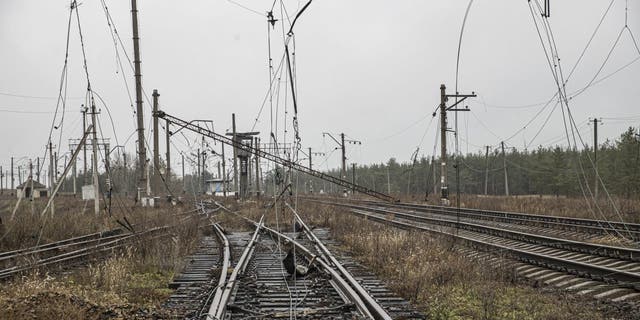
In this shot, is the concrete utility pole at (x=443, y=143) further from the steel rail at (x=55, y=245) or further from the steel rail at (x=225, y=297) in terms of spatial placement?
the steel rail at (x=225, y=297)

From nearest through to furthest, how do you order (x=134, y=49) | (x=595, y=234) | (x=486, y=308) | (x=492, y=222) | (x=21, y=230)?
(x=486, y=308)
(x=21, y=230)
(x=595, y=234)
(x=492, y=222)
(x=134, y=49)

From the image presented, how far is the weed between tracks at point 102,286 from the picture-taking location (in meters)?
6.41

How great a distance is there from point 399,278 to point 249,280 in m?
2.52

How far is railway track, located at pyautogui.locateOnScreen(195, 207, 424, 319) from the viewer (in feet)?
22.0

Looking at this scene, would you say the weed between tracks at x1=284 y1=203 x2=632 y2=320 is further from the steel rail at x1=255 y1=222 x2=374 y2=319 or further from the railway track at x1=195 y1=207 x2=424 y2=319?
the steel rail at x1=255 y1=222 x2=374 y2=319

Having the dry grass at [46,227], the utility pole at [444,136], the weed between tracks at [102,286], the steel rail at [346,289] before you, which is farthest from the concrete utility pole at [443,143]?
the steel rail at [346,289]

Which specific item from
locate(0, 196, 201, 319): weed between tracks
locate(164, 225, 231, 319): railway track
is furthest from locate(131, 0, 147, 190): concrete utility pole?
locate(164, 225, 231, 319): railway track

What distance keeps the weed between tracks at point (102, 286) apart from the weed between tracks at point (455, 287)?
3.66m

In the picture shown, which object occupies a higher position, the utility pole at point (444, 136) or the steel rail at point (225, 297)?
the utility pole at point (444, 136)

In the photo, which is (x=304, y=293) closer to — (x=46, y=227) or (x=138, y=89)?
(x=46, y=227)

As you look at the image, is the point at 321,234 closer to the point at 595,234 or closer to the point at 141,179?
the point at 595,234

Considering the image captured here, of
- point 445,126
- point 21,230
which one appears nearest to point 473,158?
point 445,126

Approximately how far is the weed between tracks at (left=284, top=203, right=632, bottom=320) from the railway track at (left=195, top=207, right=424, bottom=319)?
1.28ft

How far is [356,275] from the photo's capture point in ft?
31.7
